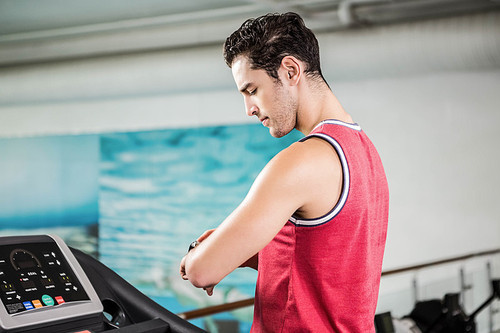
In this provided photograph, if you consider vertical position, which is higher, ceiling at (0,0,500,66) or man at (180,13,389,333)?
ceiling at (0,0,500,66)

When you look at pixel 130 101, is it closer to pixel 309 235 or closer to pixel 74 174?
pixel 74 174

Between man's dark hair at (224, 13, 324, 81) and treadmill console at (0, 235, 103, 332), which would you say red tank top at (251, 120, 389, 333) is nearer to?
man's dark hair at (224, 13, 324, 81)

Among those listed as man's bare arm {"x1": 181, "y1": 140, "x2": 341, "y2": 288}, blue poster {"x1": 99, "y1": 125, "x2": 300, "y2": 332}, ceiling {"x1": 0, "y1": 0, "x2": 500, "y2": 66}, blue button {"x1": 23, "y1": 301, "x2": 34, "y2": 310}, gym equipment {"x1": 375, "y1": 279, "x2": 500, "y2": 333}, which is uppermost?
ceiling {"x1": 0, "y1": 0, "x2": 500, "y2": 66}

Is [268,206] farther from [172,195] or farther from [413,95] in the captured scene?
[172,195]

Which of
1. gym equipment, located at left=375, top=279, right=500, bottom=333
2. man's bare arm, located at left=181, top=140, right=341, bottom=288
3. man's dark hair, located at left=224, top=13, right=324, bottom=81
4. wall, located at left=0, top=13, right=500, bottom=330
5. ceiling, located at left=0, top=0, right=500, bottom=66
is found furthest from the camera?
ceiling, located at left=0, top=0, right=500, bottom=66

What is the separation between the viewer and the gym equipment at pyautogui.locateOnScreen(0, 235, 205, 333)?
41.2 inches

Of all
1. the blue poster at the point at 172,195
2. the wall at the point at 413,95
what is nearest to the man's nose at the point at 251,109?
the wall at the point at 413,95

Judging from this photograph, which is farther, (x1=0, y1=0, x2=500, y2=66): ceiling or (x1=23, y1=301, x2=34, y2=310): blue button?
(x1=0, y1=0, x2=500, y2=66): ceiling

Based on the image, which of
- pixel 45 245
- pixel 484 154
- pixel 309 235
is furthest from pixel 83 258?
pixel 484 154

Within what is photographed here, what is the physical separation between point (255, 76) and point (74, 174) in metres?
7.14

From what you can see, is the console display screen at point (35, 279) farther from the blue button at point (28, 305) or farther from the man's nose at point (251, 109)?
the man's nose at point (251, 109)

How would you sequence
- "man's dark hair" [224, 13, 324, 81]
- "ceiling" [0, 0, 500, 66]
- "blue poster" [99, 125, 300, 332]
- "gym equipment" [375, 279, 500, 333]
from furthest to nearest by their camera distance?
"blue poster" [99, 125, 300, 332]
"ceiling" [0, 0, 500, 66]
"gym equipment" [375, 279, 500, 333]
"man's dark hair" [224, 13, 324, 81]

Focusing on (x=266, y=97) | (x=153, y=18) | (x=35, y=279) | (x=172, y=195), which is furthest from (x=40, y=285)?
(x=172, y=195)

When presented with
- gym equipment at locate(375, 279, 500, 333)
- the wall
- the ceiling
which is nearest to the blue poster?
the wall
